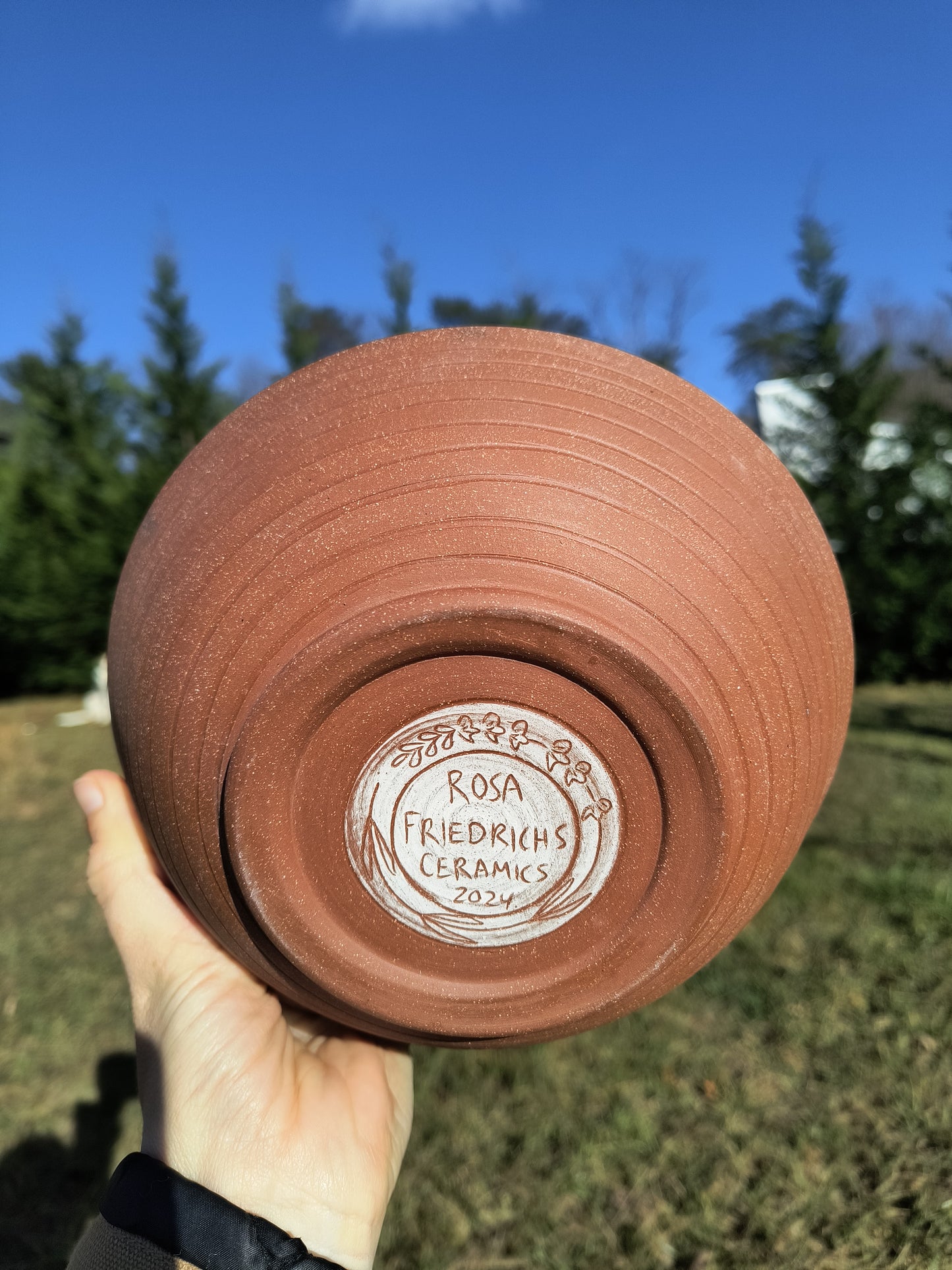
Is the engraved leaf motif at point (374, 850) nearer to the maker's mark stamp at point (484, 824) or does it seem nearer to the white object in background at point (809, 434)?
the maker's mark stamp at point (484, 824)

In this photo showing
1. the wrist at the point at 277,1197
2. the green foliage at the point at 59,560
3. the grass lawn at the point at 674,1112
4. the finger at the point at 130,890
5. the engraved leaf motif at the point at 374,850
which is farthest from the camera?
the green foliage at the point at 59,560

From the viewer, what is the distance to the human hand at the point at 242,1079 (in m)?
1.72

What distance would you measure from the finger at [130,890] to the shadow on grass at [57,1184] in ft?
4.66

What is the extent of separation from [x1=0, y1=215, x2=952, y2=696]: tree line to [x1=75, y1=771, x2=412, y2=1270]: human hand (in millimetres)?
9692

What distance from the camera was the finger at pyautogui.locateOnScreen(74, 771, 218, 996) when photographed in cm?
196

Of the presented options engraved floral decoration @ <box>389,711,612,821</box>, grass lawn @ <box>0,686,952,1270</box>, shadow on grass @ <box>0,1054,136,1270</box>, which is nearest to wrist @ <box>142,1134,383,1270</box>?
engraved floral decoration @ <box>389,711,612,821</box>

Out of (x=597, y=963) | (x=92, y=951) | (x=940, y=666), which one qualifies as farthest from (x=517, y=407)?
(x=940, y=666)

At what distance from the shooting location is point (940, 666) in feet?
38.3

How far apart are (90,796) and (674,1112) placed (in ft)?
7.69

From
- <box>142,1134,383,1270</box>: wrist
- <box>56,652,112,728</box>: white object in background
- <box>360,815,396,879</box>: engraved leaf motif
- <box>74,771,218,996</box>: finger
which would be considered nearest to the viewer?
<box>360,815,396,879</box>: engraved leaf motif

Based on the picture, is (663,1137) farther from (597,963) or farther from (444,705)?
(444,705)

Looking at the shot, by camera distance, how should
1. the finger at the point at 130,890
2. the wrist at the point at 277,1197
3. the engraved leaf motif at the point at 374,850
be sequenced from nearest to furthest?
the engraved leaf motif at the point at 374,850
the wrist at the point at 277,1197
the finger at the point at 130,890

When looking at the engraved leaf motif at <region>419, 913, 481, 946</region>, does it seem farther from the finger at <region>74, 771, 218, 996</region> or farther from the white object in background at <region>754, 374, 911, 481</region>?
the white object in background at <region>754, 374, 911, 481</region>

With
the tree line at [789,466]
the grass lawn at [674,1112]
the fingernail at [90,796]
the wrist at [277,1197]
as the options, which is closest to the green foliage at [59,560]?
the tree line at [789,466]
